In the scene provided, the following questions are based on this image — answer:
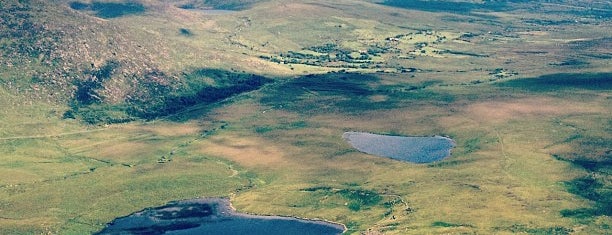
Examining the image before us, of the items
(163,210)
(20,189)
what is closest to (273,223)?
(163,210)

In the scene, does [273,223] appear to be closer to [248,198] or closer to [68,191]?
[248,198]

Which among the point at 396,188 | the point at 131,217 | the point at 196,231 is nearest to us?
the point at 196,231

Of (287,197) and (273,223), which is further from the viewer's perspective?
(287,197)

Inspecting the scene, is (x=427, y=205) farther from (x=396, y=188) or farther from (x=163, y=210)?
(x=163, y=210)

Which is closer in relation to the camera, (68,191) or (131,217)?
(131,217)

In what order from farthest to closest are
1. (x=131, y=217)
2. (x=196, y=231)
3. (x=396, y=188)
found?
(x=396, y=188), (x=131, y=217), (x=196, y=231)

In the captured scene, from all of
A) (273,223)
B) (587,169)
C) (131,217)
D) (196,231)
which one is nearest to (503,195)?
(587,169)
